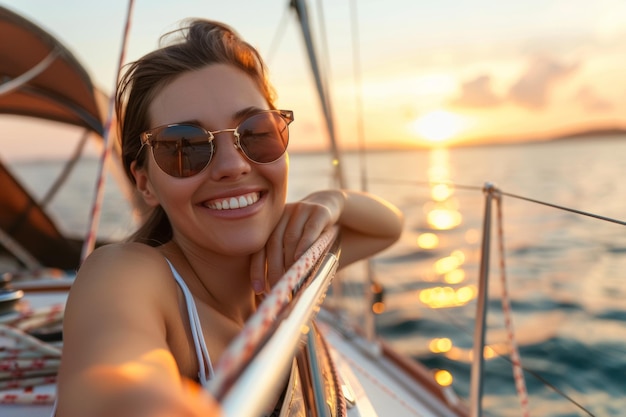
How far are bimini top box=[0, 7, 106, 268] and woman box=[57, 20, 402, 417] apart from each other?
3322mm

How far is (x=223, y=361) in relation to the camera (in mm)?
534

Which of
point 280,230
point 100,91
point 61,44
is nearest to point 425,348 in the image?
point 100,91

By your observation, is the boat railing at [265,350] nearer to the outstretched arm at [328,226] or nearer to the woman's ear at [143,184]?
the outstretched arm at [328,226]

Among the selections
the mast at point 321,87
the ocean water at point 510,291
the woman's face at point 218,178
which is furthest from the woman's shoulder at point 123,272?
the mast at point 321,87

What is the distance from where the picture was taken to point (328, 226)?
1456mm

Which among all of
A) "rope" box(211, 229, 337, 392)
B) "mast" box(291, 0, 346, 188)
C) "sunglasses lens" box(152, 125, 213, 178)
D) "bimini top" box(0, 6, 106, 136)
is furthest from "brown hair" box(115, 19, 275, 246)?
"bimini top" box(0, 6, 106, 136)

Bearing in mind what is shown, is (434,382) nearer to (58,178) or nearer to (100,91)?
(100,91)

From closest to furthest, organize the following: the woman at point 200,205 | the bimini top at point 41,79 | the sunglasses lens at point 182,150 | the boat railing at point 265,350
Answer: the boat railing at point 265,350 < the woman at point 200,205 < the sunglasses lens at point 182,150 < the bimini top at point 41,79

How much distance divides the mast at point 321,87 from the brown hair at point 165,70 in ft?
4.89

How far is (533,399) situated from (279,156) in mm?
3986

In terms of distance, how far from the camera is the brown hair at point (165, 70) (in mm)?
1246

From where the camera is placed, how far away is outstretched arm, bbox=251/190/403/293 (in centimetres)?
131

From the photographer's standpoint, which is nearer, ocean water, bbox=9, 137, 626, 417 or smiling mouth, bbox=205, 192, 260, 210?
smiling mouth, bbox=205, 192, 260, 210

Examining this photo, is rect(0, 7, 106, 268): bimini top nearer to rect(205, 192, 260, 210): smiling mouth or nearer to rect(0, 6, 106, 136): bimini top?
rect(0, 6, 106, 136): bimini top
